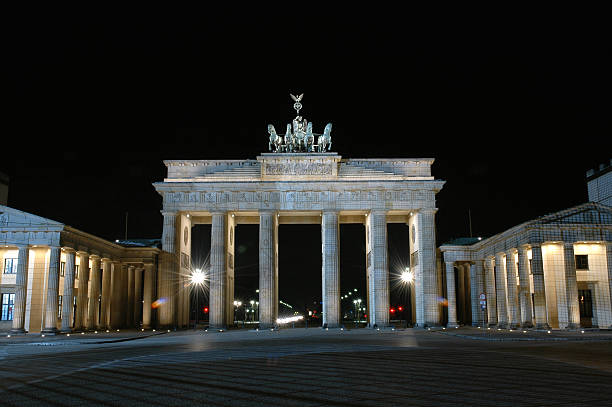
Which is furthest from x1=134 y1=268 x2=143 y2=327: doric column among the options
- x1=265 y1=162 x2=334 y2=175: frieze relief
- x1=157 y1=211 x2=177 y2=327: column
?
x1=265 y1=162 x2=334 y2=175: frieze relief

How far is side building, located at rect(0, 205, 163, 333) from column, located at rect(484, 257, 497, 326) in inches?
1389

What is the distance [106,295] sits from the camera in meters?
61.0

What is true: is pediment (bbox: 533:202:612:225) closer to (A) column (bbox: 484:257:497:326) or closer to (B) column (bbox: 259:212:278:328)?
(A) column (bbox: 484:257:497:326)

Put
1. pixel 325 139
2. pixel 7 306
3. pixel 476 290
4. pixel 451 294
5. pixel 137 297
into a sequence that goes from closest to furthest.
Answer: pixel 7 306 < pixel 451 294 < pixel 476 290 < pixel 137 297 < pixel 325 139

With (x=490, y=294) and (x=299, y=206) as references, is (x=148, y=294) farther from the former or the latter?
(x=490, y=294)

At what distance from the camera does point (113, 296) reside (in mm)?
61875

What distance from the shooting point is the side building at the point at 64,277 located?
157 feet

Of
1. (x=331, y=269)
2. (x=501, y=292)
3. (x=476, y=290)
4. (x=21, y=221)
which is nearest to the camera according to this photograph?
(x=21, y=221)

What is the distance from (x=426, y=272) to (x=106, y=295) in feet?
111

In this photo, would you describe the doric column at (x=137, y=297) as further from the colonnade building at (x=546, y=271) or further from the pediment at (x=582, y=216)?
the pediment at (x=582, y=216)

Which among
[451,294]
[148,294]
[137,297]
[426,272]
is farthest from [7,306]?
[451,294]

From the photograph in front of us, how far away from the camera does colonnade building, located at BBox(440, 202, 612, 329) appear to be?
162 feet

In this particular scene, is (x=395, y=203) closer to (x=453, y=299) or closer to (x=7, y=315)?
(x=453, y=299)

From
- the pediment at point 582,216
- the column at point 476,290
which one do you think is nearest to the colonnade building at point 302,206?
the column at point 476,290
